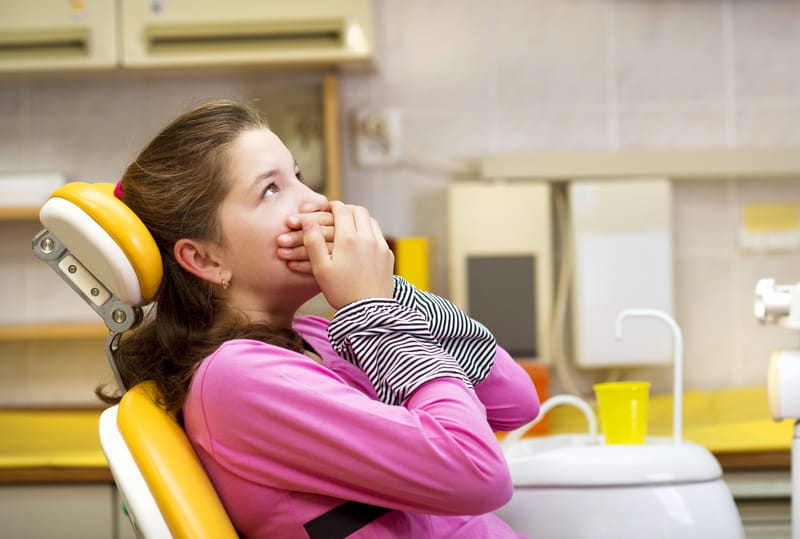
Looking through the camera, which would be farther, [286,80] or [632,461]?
[286,80]

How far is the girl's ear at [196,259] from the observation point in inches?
44.7

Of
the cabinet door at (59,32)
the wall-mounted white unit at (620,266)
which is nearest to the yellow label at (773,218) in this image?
the wall-mounted white unit at (620,266)

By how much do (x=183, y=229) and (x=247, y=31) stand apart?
139cm

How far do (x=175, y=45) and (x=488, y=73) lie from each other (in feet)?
2.78

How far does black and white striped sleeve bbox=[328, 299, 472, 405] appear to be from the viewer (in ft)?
3.30

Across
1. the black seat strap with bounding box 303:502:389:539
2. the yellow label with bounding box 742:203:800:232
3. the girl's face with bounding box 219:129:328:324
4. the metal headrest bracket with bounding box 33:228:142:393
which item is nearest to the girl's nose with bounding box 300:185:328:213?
the girl's face with bounding box 219:129:328:324

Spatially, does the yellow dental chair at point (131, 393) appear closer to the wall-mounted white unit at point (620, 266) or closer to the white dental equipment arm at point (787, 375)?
the white dental equipment arm at point (787, 375)

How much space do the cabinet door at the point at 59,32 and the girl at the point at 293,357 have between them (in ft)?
4.53

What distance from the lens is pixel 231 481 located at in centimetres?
104

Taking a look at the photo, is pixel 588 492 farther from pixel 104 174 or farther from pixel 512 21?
pixel 104 174

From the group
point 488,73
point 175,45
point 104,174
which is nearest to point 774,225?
point 488,73

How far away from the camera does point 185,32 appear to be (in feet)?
7.88

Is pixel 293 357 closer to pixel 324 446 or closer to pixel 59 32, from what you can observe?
pixel 324 446

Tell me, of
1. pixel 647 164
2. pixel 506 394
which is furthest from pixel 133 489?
pixel 647 164
